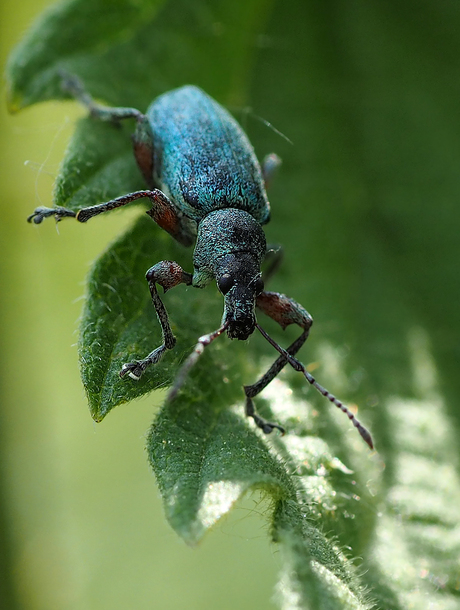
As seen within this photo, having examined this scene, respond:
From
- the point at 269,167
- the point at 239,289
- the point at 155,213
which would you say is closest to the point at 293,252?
the point at 269,167

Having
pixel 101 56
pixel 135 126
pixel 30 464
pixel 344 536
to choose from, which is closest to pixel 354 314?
pixel 344 536

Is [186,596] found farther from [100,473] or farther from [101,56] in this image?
[101,56]

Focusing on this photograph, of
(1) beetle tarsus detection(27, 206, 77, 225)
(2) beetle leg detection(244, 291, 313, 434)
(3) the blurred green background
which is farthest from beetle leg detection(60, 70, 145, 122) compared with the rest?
(2) beetle leg detection(244, 291, 313, 434)

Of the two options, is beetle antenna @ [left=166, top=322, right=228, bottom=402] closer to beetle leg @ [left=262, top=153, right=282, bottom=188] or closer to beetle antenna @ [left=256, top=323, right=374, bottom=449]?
beetle antenna @ [left=256, top=323, right=374, bottom=449]

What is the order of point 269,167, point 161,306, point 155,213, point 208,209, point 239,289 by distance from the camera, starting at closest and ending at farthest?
point 161,306 → point 239,289 → point 155,213 → point 208,209 → point 269,167

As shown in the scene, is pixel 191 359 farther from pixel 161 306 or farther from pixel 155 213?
pixel 155 213

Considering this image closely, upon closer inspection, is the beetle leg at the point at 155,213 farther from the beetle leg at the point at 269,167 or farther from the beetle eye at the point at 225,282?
the beetle leg at the point at 269,167

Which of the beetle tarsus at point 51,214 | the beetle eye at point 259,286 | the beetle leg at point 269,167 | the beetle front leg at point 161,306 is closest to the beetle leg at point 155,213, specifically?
the beetle tarsus at point 51,214
